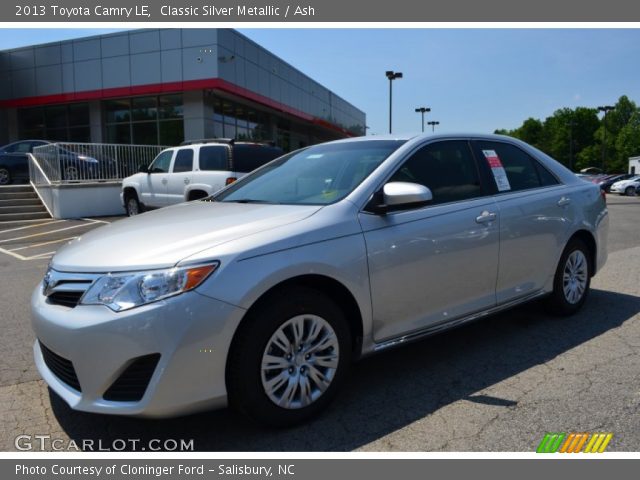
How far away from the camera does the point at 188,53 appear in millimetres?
21094

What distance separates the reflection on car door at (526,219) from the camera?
4.10 m

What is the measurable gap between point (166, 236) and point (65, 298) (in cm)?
60

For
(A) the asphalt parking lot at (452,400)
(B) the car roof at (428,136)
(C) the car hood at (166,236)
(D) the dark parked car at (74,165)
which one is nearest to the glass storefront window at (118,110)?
(D) the dark parked car at (74,165)

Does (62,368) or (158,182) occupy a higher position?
(158,182)

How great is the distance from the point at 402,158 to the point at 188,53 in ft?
64.3

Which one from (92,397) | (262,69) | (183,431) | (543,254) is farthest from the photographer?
(262,69)

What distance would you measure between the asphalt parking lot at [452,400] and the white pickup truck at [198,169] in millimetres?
6489

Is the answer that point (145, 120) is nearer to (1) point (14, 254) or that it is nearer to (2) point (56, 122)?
(2) point (56, 122)

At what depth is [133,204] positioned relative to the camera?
546 inches

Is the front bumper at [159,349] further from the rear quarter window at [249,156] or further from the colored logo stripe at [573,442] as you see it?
the rear quarter window at [249,156]

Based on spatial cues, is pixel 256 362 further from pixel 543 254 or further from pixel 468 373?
pixel 543 254

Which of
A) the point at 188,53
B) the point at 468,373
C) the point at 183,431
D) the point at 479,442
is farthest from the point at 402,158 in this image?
the point at 188,53

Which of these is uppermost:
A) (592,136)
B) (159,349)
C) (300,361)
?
(592,136)

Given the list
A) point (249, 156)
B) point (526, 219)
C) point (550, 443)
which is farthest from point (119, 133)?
point (550, 443)
